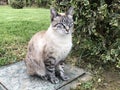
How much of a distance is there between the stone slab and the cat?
4.2 inches

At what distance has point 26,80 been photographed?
11.2 ft

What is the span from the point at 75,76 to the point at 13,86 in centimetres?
91

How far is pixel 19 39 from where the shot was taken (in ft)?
16.0

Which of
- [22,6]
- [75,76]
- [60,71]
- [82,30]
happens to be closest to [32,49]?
[60,71]

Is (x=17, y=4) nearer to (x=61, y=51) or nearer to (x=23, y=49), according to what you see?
(x=23, y=49)

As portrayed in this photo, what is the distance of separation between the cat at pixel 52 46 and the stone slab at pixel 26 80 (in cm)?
11

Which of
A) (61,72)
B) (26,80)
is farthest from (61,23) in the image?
(26,80)

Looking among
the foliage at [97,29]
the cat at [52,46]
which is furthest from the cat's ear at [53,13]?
the foliage at [97,29]

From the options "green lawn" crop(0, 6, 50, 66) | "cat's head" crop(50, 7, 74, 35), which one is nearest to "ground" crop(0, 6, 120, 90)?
"green lawn" crop(0, 6, 50, 66)

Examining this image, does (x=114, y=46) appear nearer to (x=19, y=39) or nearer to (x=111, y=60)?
(x=111, y=60)

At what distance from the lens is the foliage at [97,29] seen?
3.57 m

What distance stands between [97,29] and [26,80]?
1.43m

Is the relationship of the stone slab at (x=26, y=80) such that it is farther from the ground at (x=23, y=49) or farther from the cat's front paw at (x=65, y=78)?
the ground at (x=23, y=49)

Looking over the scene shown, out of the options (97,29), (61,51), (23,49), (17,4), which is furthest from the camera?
(17,4)
